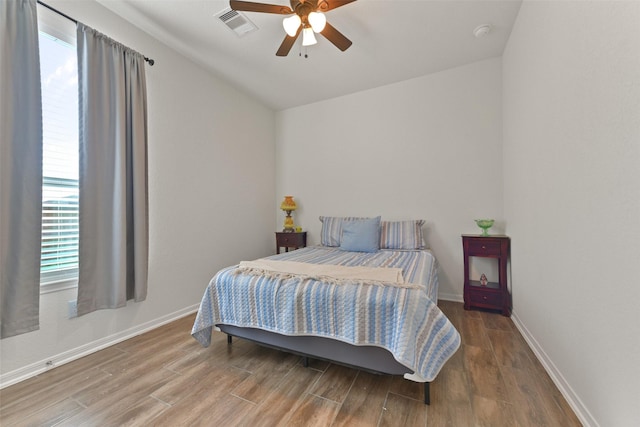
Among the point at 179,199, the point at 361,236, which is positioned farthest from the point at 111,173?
the point at 361,236

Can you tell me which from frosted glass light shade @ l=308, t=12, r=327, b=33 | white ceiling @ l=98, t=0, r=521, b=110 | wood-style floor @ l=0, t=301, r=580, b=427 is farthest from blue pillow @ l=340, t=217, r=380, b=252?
frosted glass light shade @ l=308, t=12, r=327, b=33

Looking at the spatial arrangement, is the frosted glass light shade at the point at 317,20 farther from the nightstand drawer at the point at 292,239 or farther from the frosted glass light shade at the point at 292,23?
the nightstand drawer at the point at 292,239

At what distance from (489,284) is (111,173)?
3.70 metres

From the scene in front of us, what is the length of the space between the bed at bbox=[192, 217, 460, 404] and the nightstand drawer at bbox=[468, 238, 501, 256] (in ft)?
3.05

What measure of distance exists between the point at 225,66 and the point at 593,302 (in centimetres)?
356

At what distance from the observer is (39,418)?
4.23ft

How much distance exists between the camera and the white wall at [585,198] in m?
0.94

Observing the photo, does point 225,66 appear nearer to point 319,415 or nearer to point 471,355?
point 319,415

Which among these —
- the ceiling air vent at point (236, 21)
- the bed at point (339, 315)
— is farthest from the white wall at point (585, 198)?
the ceiling air vent at point (236, 21)

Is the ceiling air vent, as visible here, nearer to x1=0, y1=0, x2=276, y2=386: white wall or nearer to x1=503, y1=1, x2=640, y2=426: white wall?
x1=0, y1=0, x2=276, y2=386: white wall

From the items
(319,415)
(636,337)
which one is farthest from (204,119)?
(636,337)

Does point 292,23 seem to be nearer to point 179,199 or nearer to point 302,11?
point 302,11

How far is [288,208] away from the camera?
3781mm

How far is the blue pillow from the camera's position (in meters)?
2.79
